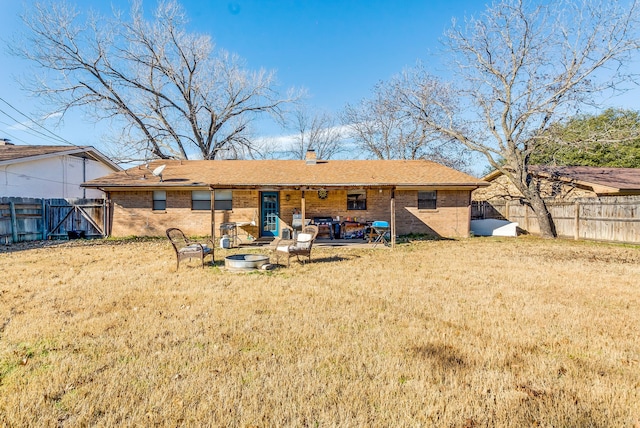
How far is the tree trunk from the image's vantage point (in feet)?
50.0

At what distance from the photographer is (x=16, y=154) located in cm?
1574

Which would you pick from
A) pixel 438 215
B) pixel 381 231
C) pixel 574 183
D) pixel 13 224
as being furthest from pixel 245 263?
pixel 574 183

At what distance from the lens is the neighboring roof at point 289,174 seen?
14.0m

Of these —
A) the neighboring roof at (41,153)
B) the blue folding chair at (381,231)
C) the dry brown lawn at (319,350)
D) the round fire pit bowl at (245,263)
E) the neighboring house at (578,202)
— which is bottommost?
the dry brown lawn at (319,350)

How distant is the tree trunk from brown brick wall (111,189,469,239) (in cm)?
346

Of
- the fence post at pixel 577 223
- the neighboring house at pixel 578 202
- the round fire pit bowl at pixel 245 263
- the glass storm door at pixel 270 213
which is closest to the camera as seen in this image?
the round fire pit bowl at pixel 245 263

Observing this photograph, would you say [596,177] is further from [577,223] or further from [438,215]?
[438,215]

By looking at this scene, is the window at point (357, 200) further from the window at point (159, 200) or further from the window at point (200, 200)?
the window at point (159, 200)

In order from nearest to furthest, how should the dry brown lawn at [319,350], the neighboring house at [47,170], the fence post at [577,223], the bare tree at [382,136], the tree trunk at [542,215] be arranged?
the dry brown lawn at [319,350] < the fence post at [577,223] < the neighboring house at [47,170] < the tree trunk at [542,215] < the bare tree at [382,136]

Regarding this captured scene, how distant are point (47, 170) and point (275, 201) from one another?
1301 centimetres

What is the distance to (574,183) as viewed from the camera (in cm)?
1644

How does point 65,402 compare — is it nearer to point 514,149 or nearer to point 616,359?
point 616,359

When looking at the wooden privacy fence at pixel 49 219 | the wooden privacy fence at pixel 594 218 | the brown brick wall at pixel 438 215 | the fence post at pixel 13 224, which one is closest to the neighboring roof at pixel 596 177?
the wooden privacy fence at pixel 594 218

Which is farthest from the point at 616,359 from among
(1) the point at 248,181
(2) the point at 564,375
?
(1) the point at 248,181
